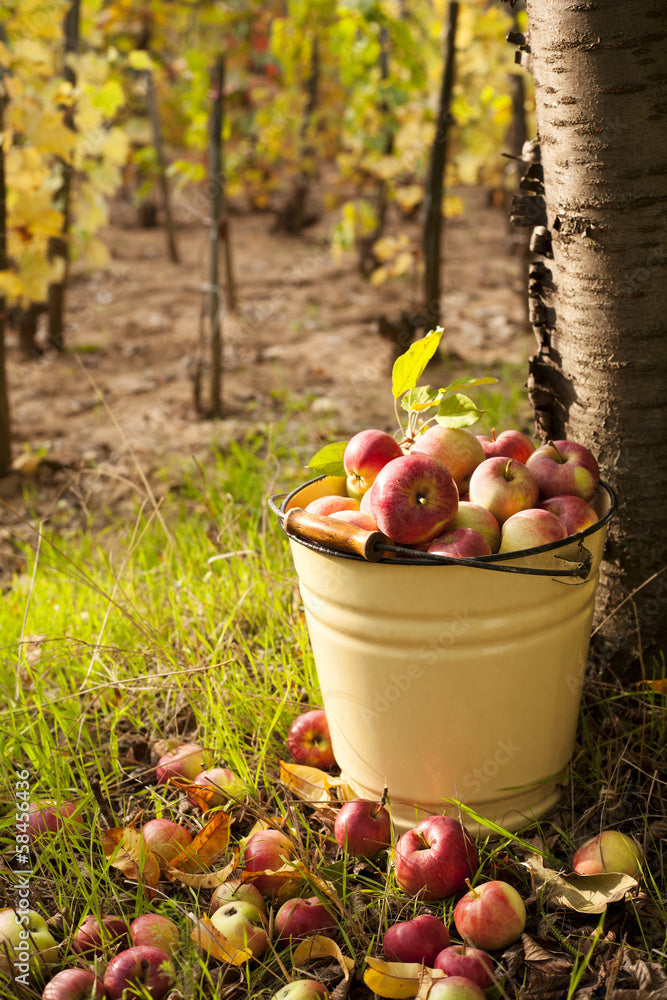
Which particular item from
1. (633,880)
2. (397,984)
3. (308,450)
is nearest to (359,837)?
(397,984)

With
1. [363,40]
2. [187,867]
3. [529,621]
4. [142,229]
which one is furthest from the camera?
[142,229]

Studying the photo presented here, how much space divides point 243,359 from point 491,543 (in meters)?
3.72

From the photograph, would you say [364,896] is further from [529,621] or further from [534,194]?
[534,194]

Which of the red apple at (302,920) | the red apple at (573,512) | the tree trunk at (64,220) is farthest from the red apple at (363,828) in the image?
the tree trunk at (64,220)

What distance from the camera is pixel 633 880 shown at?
4.09 feet

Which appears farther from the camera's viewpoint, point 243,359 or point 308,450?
point 243,359

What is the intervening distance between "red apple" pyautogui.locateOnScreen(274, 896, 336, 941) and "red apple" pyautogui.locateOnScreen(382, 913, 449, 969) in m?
0.12

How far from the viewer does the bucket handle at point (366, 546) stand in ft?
4.02

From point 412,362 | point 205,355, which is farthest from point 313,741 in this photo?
point 205,355

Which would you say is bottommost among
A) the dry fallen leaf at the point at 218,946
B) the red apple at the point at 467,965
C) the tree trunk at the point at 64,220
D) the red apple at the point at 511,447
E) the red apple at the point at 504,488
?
the dry fallen leaf at the point at 218,946

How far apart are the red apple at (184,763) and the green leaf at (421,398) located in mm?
804

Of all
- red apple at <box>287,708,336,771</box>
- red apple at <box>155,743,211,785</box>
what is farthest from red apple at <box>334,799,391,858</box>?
red apple at <box>155,743,211,785</box>

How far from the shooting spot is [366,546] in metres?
1.25

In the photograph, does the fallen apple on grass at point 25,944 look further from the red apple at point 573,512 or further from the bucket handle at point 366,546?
the red apple at point 573,512
